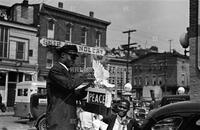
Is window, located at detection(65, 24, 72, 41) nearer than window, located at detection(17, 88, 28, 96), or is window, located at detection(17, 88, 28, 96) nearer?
window, located at detection(17, 88, 28, 96)

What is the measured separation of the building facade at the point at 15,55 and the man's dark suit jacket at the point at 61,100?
2552 cm

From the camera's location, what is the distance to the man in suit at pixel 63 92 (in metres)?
3.38

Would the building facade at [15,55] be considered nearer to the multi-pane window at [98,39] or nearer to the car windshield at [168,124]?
the multi-pane window at [98,39]

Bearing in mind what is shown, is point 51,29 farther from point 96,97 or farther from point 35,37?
point 96,97

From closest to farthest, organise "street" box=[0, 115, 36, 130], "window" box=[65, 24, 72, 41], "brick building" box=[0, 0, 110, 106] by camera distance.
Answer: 1. "street" box=[0, 115, 36, 130]
2. "brick building" box=[0, 0, 110, 106]
3. "window" box=[65, 24, 72, 41]

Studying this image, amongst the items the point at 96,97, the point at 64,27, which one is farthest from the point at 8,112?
the point at 96,97

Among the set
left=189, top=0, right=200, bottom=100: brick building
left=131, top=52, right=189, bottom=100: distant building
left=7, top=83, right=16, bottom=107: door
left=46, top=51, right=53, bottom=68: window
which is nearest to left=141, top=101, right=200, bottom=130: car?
left=189, top=0, right=200, bottom=100: brick building

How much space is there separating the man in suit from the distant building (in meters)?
57.8

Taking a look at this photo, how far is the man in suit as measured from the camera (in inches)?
133

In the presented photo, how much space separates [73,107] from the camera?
11.7 ft

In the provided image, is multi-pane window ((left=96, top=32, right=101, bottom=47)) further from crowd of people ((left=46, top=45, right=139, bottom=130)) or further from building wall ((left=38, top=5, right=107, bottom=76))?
crowd of people ((left=46, top=45, right=139, bottom=130))

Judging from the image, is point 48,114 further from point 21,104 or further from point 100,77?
point 21,104

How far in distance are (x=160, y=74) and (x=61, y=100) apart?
63.8 metres

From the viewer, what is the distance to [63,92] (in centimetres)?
350
